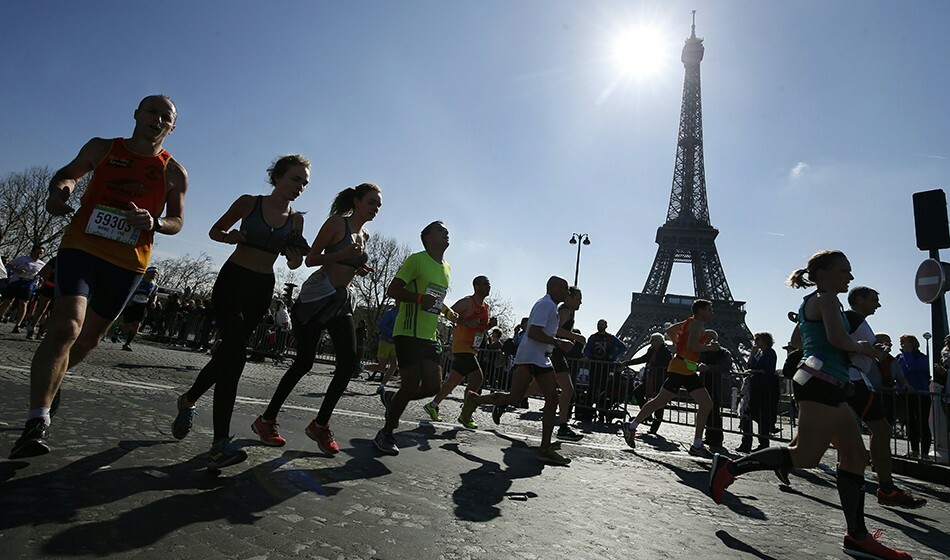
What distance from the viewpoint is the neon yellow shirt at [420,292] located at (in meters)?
4.39

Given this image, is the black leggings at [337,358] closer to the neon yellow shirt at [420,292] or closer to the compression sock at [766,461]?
the neon yellow shirt at [420,292]

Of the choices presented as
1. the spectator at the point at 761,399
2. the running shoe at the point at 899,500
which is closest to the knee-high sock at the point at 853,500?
the running shoe at the point at 899,500

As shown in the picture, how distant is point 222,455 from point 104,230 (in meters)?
1.26

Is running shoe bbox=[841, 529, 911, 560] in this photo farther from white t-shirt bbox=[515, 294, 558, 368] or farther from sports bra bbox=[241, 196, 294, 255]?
sports bra bbox=[241, 196, 294, 255]

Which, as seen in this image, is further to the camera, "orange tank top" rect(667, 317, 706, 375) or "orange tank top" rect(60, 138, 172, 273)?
"orange tank top" rect(667, 317, 706, 375)

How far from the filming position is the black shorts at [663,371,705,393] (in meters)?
→ 6.86

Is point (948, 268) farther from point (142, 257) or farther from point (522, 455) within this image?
point (142, 257)

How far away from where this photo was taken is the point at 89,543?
5.28 ft

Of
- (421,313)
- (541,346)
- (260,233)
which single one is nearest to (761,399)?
(541,346)

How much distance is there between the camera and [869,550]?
2.71 metres

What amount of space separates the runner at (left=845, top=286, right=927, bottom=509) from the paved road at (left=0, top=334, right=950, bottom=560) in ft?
0.49

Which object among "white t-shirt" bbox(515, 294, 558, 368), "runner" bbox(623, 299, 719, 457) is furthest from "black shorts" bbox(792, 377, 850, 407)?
"runner" bbox(623, 299, 719, 457)

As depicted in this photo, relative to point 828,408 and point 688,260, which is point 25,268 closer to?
point 828,408

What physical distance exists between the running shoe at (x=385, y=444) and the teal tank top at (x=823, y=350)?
277 centimetres
